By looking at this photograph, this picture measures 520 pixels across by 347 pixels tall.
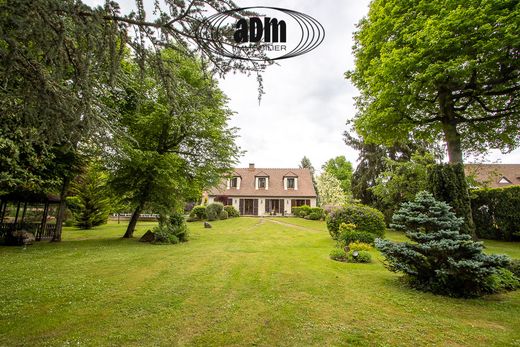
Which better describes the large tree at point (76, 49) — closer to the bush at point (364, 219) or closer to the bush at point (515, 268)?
the bush at point (515, 268)

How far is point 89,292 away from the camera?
5336 millimetres

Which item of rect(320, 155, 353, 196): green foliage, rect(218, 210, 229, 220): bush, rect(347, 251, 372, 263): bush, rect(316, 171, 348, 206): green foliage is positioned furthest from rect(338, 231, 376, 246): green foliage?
rect(320, 155, 353, 196): green foliage

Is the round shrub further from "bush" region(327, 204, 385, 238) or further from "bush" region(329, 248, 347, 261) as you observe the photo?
"bush" region(329, 248, 347, 261)

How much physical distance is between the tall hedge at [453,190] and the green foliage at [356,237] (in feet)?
11.1

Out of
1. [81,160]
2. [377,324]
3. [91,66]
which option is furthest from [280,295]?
[81,160]

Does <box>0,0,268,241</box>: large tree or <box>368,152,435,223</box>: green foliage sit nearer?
<box>0,0,268,241</box>: large tree

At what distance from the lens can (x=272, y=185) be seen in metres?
36.0

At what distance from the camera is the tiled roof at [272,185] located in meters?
34.6

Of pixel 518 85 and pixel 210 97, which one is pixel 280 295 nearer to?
pixel 210 97

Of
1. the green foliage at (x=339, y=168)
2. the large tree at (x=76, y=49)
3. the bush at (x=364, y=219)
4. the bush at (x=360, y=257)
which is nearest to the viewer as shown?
the large tree at (x=76, y=49)

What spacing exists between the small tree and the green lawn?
0.38 metres

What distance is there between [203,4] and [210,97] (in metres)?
1.24

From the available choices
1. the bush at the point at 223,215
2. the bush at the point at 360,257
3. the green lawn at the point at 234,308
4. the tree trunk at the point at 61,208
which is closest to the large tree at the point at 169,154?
the tree trunk at the point at 61,208

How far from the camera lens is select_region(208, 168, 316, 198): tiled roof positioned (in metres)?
34.6
